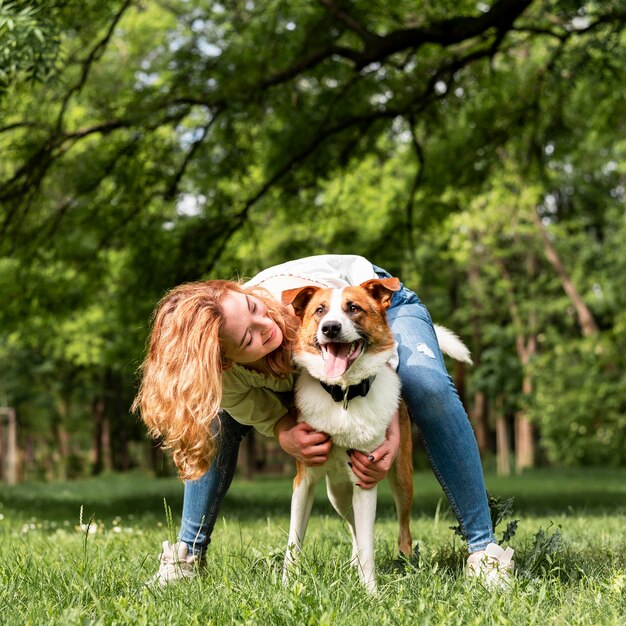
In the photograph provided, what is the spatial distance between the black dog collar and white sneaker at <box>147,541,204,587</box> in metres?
0.93

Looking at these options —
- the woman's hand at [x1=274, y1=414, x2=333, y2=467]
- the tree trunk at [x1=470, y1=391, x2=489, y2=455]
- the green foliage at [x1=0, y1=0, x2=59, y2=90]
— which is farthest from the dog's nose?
the tree trunk at [x1=470, y1=391, x2=489, y2=455]

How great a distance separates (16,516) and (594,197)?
26.2 meters

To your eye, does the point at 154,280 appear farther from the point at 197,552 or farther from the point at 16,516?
the point at 197,552

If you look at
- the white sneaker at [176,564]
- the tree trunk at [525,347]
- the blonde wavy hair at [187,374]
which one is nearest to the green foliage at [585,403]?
the tree trunk at [525,347]

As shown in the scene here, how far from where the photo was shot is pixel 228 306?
3.47 metres

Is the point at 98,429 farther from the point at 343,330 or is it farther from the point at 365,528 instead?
the point at 343,330

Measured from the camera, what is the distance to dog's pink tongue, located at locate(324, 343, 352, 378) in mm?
3508

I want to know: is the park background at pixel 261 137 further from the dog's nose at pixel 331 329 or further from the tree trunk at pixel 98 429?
the tree trunk at pixel 98 429

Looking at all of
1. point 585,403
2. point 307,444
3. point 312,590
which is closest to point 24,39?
point 307,444

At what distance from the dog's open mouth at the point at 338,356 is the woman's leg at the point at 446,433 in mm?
375

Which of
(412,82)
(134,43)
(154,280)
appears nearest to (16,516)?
(154,280)

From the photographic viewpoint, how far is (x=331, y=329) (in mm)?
3451

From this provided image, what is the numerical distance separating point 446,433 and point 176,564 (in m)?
1.31

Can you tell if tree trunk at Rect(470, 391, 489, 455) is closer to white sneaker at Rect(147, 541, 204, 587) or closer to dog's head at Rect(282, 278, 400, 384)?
white sneaker at Rect(147, 541, 204, 587)
